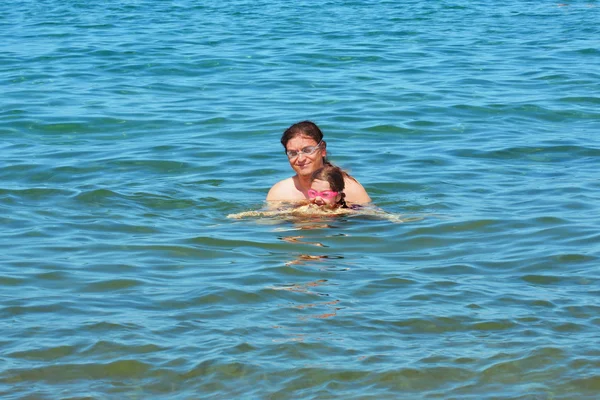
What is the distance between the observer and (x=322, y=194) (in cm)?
789

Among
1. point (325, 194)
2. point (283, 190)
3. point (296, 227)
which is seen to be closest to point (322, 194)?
point (325, 194)

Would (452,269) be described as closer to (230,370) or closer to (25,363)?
(230,370)

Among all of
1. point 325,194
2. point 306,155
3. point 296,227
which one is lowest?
point 296,227

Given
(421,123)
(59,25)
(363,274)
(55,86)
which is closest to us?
(363,274)

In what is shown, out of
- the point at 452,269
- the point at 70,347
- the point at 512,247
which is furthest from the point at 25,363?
the point at 512,247

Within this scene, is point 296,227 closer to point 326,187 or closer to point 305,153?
point 326,187

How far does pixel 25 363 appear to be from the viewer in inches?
199

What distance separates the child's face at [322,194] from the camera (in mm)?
7879

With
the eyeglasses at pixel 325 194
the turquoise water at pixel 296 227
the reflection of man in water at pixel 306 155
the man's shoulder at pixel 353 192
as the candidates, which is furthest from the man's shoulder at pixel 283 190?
the eyeglasses at pixel 325 194

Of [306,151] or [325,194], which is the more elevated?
[306,151]

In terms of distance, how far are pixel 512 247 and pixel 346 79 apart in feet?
26.8

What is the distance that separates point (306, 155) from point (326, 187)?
0.36m

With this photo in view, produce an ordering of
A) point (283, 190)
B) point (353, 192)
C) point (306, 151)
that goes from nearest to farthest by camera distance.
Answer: point (306, 151) → point (353, 192) → point (283, 190)

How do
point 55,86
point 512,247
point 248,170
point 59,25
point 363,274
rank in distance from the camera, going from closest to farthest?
point 363,274
point 512,247
point 248,170
point 55,86
point 59,25
